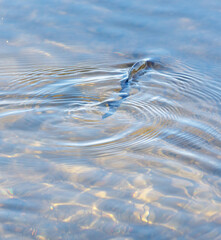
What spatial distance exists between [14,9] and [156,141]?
12.4 ft

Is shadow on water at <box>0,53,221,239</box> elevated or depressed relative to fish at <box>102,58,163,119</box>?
depressed

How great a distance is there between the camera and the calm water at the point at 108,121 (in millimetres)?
2799

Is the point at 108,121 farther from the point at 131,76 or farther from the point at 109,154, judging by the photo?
the point at 131,76

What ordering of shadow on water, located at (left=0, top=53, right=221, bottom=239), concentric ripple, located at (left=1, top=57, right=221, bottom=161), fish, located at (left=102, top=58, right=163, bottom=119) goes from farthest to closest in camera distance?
fish, located at (left=102, top=58, right=163, bottom=119), concentric ripple, located at (left=1, top=57, right=221, bottom=161), shadow on water, located at (left=0, top=53, right=221, bottom=239)

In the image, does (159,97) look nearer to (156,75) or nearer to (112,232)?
(156,75)

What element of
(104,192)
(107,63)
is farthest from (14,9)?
(104,192)

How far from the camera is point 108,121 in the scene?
3.89m

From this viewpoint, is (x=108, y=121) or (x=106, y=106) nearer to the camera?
(x=108, y=121)

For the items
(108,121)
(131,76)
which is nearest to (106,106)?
(108,121)

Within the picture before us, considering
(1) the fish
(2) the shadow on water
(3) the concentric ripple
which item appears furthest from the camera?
(1) the fish

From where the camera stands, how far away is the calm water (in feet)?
9.18

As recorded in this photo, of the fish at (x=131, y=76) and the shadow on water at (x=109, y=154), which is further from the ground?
the fish at (x=131, y=76)

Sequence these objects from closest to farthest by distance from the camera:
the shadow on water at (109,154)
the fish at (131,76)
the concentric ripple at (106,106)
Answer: the shadow on water at (109,154)
the concentric ripple at (106,106)
the fish at (131,76)

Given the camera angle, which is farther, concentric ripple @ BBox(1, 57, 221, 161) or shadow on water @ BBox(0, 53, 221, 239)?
concentric ripple @ BBox(1, 57, 221, 161)
